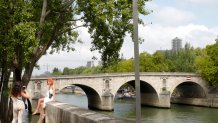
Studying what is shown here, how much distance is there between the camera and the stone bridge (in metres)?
57.0

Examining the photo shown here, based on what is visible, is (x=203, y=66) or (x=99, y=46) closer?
(x=99, y=46)

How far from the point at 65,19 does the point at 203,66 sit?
50.1 m

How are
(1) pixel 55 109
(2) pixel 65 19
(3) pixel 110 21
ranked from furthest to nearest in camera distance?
(2) pixel 65 19 < (3) pixel 110 21 < (1) pixel 55 109

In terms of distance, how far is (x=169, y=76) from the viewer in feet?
218

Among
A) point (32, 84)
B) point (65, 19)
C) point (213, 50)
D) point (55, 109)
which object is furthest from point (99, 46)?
point (213, 50)

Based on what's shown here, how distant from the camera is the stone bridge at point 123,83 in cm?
5698

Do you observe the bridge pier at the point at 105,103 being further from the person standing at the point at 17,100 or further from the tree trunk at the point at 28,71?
the person standing at the point at 17,100

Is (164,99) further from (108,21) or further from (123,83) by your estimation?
(108,21)

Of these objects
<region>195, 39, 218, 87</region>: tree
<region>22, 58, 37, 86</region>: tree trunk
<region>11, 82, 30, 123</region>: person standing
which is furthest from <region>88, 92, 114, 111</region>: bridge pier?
<region>11, 82, 30, 123</region>: person standing

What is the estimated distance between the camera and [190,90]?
232 feet

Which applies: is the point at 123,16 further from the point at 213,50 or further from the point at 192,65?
the point at 192,65

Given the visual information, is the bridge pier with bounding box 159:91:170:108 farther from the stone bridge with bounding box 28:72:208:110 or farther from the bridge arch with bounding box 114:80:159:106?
the bridge arch with bounding box 114:80:159:106

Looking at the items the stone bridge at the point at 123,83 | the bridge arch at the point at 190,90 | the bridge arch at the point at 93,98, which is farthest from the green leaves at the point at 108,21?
the bridge arch at the point at 190,90

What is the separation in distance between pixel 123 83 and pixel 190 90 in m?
13.2
